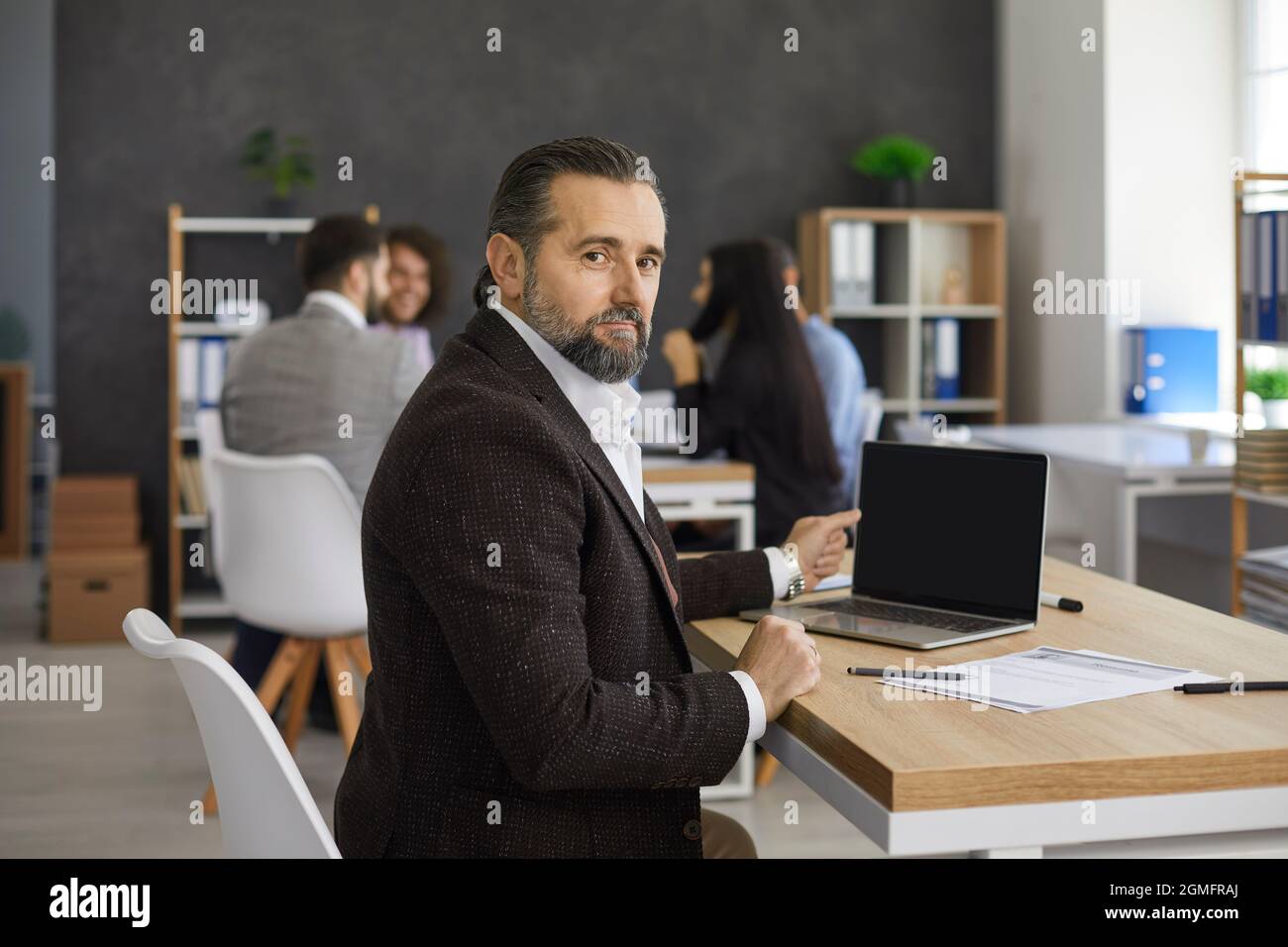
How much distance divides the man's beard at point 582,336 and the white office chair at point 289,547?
1.69m

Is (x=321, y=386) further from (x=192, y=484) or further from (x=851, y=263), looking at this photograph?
(x=851, y=263)

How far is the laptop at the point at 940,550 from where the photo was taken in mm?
1905

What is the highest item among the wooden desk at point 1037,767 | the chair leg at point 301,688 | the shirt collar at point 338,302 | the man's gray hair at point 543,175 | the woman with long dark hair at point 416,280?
the woman with long dark hair at point 416,280

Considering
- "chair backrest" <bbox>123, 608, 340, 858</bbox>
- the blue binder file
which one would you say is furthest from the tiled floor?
the blue binder file

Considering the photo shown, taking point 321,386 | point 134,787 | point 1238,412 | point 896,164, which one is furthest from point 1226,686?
point 896,164

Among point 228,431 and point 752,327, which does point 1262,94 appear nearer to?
point 752,327

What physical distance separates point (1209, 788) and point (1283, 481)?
8.76 feet

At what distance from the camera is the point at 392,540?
58.7 inches

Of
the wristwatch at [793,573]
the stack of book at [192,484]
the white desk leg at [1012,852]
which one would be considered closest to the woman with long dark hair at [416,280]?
the stack of book at [192,484]

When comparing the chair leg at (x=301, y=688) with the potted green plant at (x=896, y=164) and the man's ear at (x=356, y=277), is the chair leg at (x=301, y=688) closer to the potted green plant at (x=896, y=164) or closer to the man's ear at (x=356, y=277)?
the man's ear at (x=356, y=277)

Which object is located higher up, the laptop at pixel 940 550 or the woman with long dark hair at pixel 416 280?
the woman with long dark hair at pixel 416 280

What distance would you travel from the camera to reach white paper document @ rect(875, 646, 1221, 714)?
1522mm
